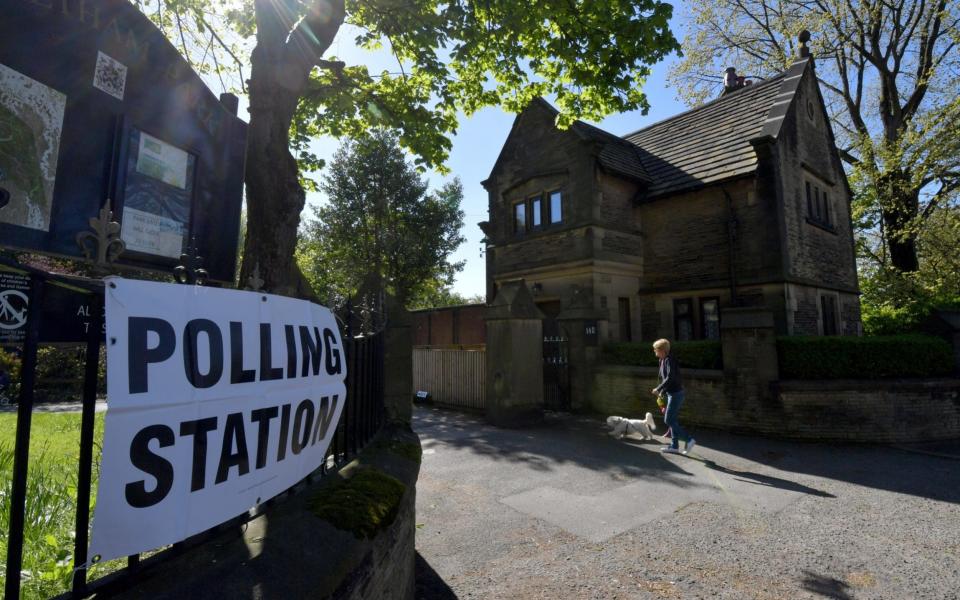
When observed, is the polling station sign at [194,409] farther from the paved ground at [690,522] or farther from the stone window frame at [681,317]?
the stone window frame at [681,317]

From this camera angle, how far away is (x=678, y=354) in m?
10.7

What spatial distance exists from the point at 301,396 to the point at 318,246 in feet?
86.5

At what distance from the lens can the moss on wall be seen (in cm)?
236

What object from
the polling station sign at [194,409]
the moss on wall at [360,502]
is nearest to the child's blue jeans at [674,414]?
the moss on wall at [360,502]

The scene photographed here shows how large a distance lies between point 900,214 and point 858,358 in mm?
14092

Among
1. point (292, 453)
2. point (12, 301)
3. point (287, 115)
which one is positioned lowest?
point (292, 453)

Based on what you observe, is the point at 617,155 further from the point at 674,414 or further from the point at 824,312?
the point at 674,414

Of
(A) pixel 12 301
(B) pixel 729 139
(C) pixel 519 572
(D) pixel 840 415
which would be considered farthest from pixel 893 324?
→ (A) pixel 12 301

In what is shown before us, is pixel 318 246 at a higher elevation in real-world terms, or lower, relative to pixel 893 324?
higher

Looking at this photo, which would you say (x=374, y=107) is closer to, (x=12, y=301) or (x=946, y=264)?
(x=12, y=301)

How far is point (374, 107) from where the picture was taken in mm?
9258

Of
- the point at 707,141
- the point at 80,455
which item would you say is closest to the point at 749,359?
the point at 707,141

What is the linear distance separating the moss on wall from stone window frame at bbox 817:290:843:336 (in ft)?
50.3

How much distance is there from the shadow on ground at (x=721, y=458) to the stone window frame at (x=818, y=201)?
8793 mm
